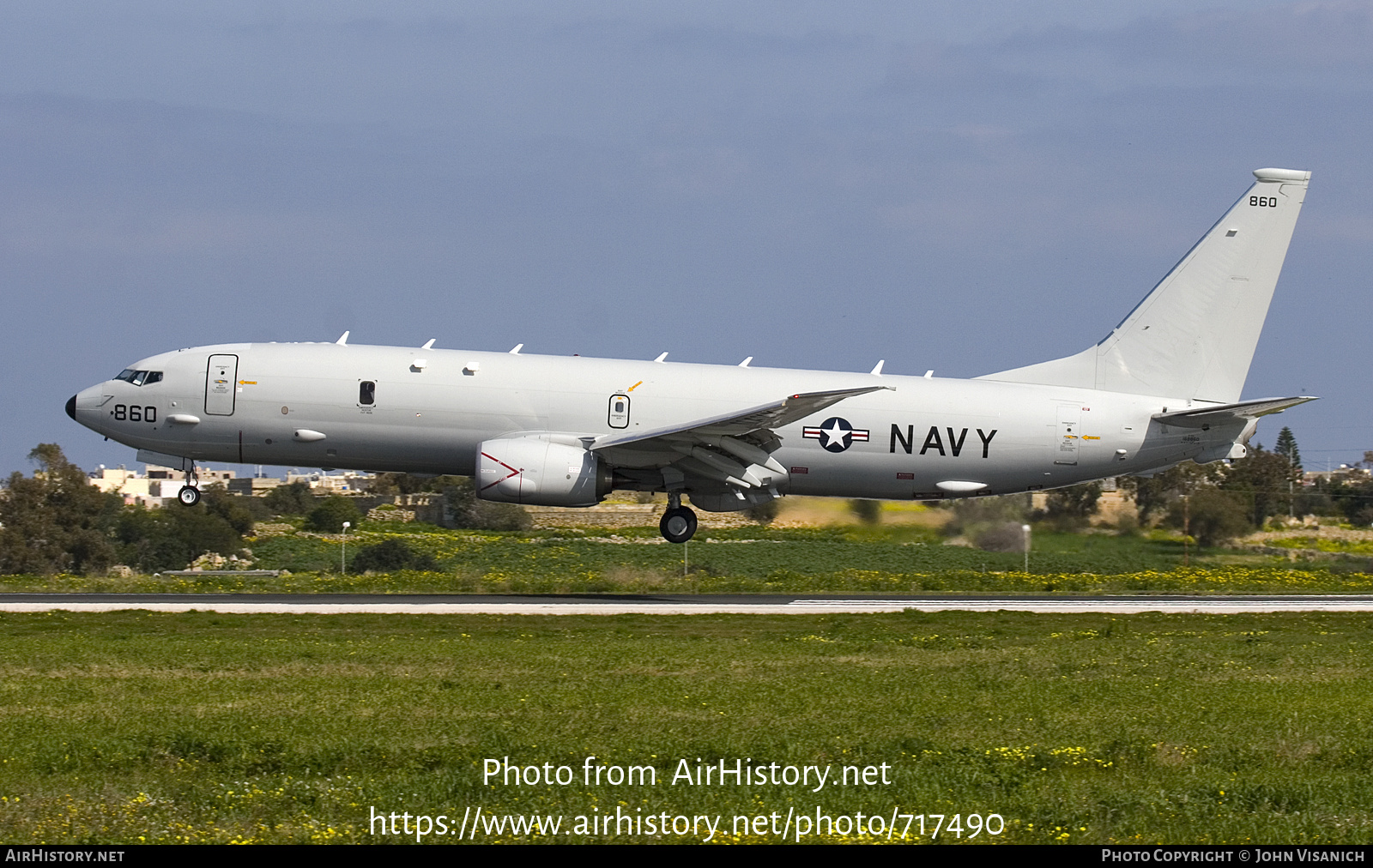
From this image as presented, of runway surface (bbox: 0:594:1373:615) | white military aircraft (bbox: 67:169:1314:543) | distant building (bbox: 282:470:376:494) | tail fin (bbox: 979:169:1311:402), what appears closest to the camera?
runway surface (bbox: 0:594:1373:615)

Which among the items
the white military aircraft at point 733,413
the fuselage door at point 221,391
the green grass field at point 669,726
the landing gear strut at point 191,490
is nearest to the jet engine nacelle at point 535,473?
the white military aircraft at point 733,413

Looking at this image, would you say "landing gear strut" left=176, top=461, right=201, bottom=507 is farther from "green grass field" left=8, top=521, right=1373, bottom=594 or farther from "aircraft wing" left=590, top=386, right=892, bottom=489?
"aircraft wing" left=590, top=386, right=892, bottom=489

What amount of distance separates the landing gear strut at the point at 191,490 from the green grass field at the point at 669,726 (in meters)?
8.55

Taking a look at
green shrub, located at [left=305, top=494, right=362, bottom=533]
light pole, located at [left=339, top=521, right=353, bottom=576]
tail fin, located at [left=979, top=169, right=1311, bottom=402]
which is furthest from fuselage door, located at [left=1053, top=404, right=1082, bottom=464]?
green shrub, located at [left=305, top=494, right=362, bottom=533]

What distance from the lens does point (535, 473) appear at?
97.8 ft

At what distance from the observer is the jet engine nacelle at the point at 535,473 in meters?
29.8

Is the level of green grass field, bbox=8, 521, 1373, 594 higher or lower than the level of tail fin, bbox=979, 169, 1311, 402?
lower

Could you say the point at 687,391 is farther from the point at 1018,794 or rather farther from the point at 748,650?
the point at 1018,794

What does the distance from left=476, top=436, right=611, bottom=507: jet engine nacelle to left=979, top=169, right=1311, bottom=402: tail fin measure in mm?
10467

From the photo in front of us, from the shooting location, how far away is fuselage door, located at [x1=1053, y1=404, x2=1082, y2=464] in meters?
33.2

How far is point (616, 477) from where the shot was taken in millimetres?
31688

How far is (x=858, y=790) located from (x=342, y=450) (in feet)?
72.0
